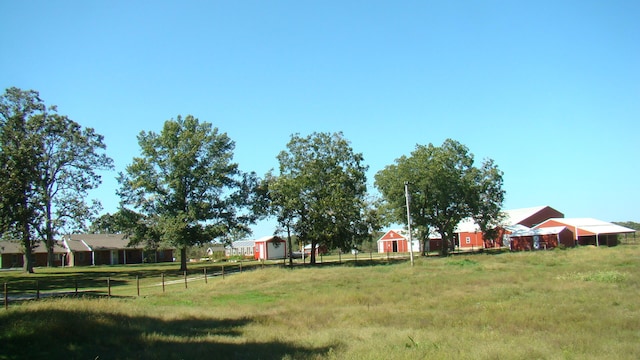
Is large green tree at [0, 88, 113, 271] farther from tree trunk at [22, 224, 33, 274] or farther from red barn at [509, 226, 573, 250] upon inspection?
red barn at [509, 226, 573, 250]

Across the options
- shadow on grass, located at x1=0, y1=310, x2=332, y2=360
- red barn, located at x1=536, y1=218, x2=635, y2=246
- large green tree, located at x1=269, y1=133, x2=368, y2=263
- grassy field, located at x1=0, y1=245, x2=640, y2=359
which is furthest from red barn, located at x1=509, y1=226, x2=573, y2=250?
shadow on grass, located at x1=0, y1=310, x2=332, y2=360

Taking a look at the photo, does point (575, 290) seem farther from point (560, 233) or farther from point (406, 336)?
point (560, 233)

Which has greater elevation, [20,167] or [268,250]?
[20,167]

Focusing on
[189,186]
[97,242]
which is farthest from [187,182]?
[97,242]

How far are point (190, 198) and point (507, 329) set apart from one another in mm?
44280

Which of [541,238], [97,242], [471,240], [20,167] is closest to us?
[20,167]

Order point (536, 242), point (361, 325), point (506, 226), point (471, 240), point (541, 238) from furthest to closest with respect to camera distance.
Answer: point (471, 240) < point (506, 226) < point (536, 242) < point (541, 238) < point (361, 325)

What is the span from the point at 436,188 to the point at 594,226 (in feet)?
93.3

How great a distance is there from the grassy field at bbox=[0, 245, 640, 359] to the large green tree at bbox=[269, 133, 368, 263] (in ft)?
98.9

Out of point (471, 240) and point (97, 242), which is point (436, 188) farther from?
point (97, 242)

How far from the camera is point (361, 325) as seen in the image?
48.5 ft

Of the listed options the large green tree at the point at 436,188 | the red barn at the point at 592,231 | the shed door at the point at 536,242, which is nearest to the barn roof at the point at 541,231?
the shed door at the point at 536,242

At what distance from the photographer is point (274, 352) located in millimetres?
10766

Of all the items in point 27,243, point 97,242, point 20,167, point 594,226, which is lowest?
point 594,226
